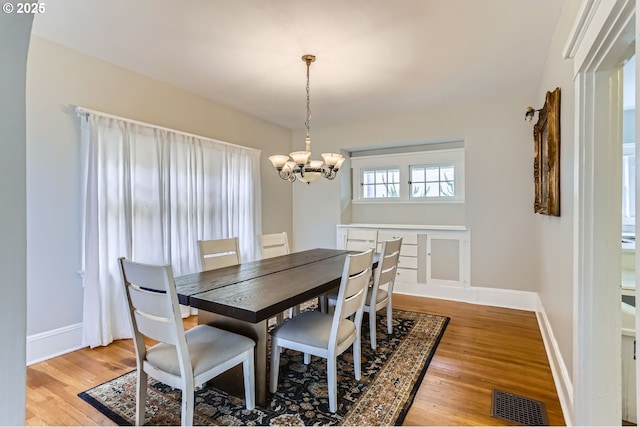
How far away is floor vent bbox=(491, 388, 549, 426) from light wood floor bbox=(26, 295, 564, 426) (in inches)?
1.5

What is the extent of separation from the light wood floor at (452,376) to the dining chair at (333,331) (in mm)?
500

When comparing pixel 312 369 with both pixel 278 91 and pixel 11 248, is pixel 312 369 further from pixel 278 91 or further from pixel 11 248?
pixel 278 91

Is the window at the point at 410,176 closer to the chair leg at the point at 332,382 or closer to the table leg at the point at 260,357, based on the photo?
the chair leg at the point at 332,382

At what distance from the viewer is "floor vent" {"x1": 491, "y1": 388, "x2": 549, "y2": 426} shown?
173cm

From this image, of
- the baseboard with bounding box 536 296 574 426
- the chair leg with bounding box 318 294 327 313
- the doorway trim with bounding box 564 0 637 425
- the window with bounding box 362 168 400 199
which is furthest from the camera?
the window with bounding box 362 168 400 199

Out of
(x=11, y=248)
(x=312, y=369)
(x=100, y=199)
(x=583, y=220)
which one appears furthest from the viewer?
(x=100, y=199)

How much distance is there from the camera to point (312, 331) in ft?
6.47

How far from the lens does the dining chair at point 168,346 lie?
4.81 feet

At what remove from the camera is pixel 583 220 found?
1.49 meters

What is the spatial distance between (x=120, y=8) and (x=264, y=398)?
8.68 feet

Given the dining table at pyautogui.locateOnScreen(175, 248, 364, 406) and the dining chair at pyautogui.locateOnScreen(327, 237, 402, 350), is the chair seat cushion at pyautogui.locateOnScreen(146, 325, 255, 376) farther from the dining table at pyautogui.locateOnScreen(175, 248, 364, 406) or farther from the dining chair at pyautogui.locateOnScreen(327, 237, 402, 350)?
the dining chair at pyautogui.locateOnScreen(327, 237, 402, 350)

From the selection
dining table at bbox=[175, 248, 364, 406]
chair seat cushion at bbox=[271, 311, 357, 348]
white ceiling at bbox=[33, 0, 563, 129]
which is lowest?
chair seat cushion at bbox=[271, 311, 357, 348]

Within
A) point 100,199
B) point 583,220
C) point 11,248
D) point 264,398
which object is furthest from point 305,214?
point 11,248
